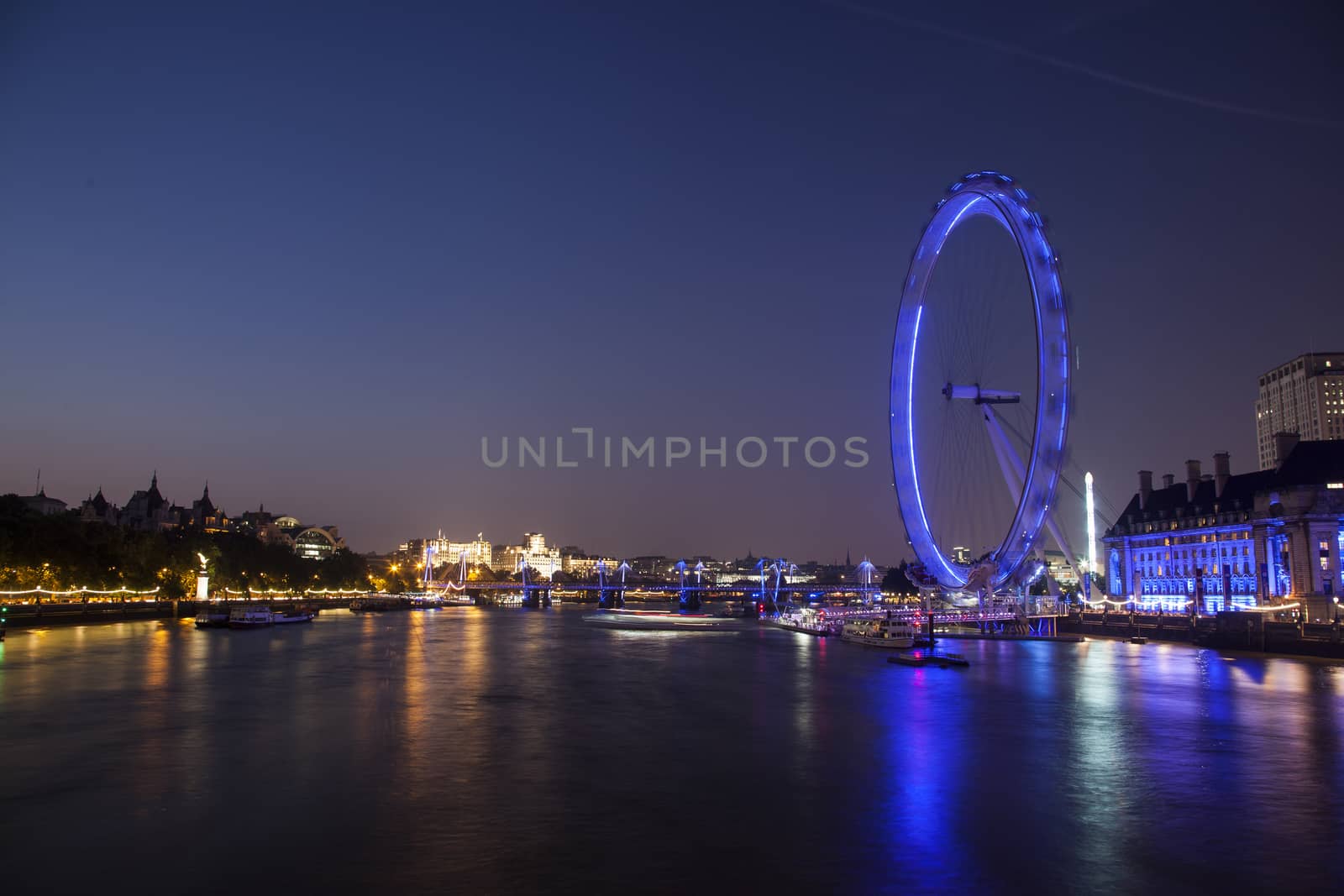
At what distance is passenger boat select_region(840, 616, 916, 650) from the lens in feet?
222

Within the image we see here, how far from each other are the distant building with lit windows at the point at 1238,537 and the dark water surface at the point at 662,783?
35991mm

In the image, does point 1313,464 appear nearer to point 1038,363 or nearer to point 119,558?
point 1038,363

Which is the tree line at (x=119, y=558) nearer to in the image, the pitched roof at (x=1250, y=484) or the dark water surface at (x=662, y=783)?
the dark water surface at (x=662, y=783)

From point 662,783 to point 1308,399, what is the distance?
500 ft

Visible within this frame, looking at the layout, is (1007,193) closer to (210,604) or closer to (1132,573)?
(1132,573)

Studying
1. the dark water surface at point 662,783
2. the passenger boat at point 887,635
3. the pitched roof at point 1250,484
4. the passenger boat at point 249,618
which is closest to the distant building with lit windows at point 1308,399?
the pitched roof at point 1250,484

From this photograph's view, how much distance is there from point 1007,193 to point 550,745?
117 feet

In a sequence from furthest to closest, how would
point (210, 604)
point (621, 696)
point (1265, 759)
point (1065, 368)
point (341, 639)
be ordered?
point (210, 604) < point (341, 639) < point (1065, 368) < point (621, 696) < point (1265, 759)

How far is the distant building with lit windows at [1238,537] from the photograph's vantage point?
72625 mm

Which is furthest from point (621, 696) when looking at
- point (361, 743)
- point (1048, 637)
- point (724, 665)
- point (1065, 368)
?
point (1048, 637)

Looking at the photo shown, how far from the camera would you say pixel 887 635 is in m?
69.2

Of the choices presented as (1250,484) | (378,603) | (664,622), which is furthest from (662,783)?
(378,603)

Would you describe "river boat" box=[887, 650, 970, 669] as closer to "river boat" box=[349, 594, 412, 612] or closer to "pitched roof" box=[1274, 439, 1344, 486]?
"pitched roof" box=[1274, 439, 1344, 486]

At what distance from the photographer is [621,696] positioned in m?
37.2
